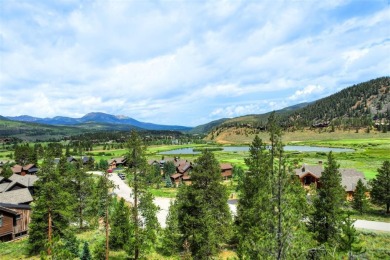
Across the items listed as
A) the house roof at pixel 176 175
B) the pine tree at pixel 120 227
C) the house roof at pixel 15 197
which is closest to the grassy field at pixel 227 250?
the pine tree at pixel 120 227

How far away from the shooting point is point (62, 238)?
35.0m

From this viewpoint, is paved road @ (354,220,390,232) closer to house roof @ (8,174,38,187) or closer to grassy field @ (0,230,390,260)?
grassy field @ (0,230,390,260)

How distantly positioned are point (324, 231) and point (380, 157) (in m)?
105

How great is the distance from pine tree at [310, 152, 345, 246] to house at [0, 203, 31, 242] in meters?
40.1

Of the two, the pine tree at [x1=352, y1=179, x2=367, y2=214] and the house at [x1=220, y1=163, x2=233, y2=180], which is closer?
the pine tree at [x1=352, y1=179, x2=367, y2=214]

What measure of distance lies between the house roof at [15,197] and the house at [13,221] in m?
9.01

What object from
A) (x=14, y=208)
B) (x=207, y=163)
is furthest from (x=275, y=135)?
(x=14, y=208)

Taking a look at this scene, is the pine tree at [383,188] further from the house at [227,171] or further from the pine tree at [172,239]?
the house at [227,171]

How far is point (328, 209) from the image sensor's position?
2761 centimetres

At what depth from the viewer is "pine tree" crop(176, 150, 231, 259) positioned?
2506 centimetres

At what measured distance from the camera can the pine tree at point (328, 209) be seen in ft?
87.9

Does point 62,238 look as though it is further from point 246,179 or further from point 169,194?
point 169,194

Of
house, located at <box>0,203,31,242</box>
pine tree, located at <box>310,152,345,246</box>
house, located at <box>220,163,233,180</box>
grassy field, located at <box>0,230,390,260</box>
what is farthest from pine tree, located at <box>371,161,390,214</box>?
house, located at <box>220,163,233,180</box>

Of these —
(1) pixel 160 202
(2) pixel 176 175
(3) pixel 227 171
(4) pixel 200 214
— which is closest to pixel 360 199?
(4) pixel 200 214
